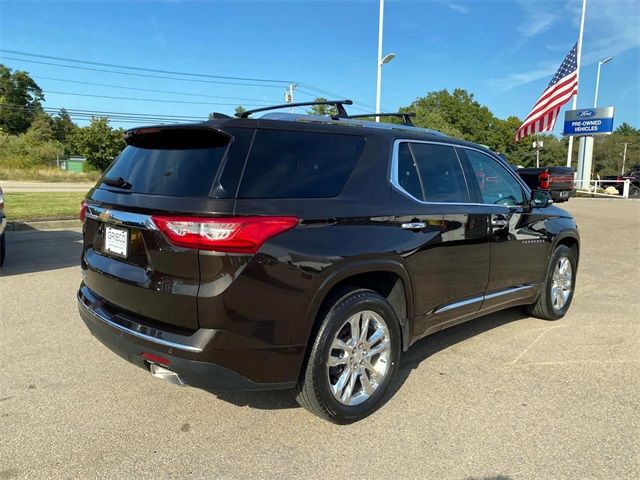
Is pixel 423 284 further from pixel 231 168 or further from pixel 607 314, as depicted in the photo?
pixel 607 314

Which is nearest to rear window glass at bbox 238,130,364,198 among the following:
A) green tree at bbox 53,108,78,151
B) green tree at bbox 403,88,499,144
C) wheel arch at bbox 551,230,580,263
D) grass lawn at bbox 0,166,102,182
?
wheel arch at bbox 551,230,580,263

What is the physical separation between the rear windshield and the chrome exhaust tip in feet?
3.13

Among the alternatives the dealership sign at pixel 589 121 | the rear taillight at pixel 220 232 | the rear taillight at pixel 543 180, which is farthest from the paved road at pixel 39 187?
the dealership sign at pixel 589 121

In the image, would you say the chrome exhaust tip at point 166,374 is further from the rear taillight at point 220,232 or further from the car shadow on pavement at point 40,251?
the car shadow on pavement at point 40,251

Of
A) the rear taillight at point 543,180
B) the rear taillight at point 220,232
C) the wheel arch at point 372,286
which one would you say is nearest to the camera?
the rear taillight at point 220,232

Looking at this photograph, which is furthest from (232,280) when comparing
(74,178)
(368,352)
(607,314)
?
(74,178)

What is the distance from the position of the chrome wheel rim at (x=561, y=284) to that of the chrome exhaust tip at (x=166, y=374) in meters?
4.03

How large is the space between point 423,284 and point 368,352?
66 centimetres

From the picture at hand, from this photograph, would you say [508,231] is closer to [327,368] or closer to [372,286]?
[372,286]

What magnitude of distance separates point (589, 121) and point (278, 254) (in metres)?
38.3

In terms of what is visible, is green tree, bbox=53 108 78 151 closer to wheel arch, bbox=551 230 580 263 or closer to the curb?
the curb

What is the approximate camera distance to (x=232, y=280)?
2463 mm

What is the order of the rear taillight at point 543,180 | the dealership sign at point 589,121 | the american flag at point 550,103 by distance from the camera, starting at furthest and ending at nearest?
the dealership sign at point 589,121 → the american flag at point 550,103 → the rear taillight at point 543,180

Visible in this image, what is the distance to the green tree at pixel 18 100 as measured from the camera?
248 feet
